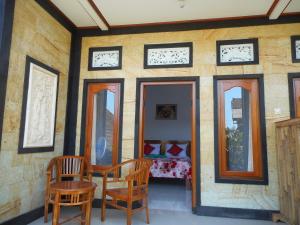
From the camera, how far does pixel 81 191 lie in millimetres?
2836

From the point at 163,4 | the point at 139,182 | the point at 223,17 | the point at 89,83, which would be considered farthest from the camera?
the point at 89,83

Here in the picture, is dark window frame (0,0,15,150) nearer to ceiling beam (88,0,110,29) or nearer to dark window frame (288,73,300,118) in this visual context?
ceiling beam (88,0,110,29)

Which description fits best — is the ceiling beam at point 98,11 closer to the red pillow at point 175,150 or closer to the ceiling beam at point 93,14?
the ceiling beam at point 93,14

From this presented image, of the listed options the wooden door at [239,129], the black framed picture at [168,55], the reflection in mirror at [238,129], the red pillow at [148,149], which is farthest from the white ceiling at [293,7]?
the red pillow at [148,149]

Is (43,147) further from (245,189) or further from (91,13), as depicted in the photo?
(245,189)

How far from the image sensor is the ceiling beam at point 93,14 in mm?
3429

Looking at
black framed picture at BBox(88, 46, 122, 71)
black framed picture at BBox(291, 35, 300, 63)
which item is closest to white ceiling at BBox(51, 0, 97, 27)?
black framed picture at BBox(88, 46, 122, 71)

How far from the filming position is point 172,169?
17.4 ft

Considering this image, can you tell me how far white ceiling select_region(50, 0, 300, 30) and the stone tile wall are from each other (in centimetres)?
46

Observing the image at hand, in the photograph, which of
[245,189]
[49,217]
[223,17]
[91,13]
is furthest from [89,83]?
[245,189]

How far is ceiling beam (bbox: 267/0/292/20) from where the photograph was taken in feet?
11.0

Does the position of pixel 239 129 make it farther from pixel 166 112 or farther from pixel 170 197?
pixel 166 112

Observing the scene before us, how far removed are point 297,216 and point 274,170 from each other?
2.54 ft

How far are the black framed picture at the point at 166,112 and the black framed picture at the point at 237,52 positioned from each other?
3.61 meters
